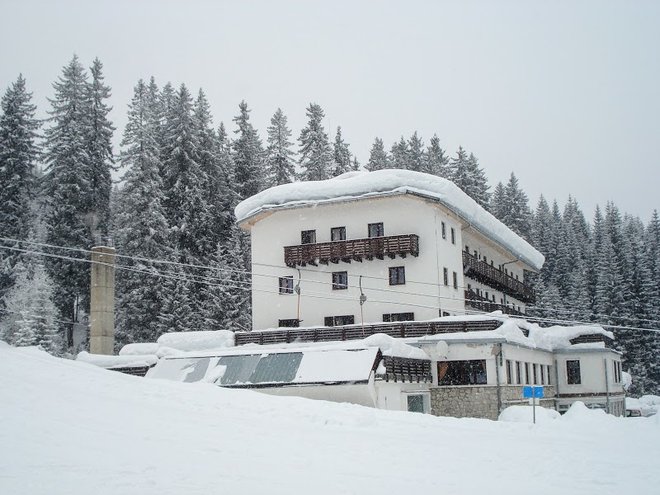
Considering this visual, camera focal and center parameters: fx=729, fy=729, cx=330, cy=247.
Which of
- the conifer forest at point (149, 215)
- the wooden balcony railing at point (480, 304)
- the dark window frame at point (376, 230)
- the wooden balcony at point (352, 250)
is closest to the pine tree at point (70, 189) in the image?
the conifer forest at point (149, 215)

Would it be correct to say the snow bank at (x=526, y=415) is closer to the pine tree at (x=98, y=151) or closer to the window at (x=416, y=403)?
the window at (x=416, y=403)

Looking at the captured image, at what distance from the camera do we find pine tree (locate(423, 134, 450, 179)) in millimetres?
83450

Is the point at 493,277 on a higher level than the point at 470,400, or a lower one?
higher

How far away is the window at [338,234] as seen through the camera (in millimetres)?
46156

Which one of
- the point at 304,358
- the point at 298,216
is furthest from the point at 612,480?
the point at 298,216

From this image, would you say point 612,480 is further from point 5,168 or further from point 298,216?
point 5,168

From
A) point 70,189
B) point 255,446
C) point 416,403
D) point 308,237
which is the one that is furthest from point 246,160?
point 255,446

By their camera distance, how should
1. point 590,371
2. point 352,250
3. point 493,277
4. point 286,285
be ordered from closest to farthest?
point 352,250
point 286,285
point 590,371
point 493,277

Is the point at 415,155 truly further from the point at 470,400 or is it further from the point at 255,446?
the point at 255,446

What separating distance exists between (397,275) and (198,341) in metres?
12.4

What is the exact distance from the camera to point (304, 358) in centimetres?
3422

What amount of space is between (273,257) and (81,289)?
18.5 m

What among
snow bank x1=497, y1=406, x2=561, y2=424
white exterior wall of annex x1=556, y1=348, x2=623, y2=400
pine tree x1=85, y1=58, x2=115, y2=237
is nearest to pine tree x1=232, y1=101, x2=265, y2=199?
pine tree x1=85, y1=58, x2=115, y2=237

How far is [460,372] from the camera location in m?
38.4
